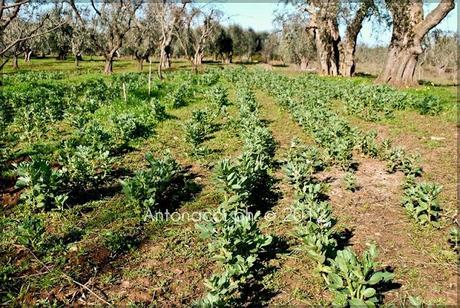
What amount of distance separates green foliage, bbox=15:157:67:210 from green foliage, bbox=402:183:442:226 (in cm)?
594

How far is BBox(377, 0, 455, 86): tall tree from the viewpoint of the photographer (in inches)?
874

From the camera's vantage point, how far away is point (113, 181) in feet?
27.1

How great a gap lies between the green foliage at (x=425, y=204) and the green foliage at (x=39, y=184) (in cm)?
594

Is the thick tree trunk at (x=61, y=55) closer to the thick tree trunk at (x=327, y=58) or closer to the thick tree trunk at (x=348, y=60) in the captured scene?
the thick tree trunk at (x=327, y=58)

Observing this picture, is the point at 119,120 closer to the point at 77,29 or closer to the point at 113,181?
the point at 113,181

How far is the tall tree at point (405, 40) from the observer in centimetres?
2220

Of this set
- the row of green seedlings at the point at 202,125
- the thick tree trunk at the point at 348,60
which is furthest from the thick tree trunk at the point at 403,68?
the thick tree trunk at the point at 348,60

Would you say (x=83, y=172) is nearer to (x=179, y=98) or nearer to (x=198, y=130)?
(x=198, y=130)

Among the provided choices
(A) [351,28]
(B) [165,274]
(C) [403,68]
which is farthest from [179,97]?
(A) [351,28]

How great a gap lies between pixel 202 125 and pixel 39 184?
7.01 m

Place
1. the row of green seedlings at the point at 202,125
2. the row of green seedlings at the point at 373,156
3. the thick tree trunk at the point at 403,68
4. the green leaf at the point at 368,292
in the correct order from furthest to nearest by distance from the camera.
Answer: the thick tree trunk at the point at 403,68 < the row of green seedlings at the point at 202,125 < the row of green seedlings at the point at 373,156 < the green leaf at the point at 368,292

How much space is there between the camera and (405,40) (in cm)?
2311

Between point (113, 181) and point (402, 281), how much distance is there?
6074 mm

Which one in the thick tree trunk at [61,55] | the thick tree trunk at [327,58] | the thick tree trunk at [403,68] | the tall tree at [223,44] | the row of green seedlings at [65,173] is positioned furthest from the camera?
the tall tree at [223,44]
